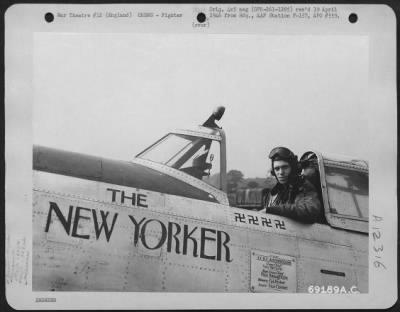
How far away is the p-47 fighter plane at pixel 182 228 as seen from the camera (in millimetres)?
2039

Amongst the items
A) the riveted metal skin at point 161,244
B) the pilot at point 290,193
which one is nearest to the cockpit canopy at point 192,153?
the riveted metal skin at point 161,244

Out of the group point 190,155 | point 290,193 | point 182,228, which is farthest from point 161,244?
point 290,193

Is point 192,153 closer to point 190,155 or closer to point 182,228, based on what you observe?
point 190,155

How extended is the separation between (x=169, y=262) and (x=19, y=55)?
99cm

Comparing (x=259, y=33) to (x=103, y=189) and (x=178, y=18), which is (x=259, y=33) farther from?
(x=103, y=189)

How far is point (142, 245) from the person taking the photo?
205cm

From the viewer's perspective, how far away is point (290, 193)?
2092mm

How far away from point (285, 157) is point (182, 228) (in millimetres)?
491

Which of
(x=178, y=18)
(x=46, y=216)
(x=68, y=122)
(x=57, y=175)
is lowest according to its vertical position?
(x=46, y=216)

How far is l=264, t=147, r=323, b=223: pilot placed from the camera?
2.08m

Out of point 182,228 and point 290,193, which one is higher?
point 290,193

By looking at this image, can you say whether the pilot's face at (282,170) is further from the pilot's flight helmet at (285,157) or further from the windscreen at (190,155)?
the windscreen at (190,155)

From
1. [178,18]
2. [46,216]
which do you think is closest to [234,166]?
[178,18]

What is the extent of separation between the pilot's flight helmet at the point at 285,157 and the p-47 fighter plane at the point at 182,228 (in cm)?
5
